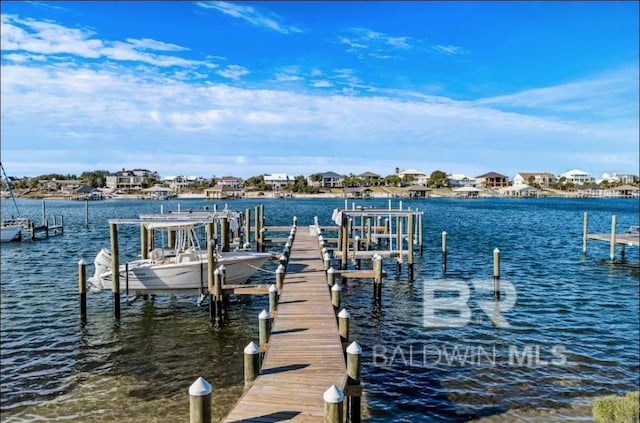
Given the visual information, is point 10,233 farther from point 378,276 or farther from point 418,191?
point 418,191

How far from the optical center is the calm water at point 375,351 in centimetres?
1216

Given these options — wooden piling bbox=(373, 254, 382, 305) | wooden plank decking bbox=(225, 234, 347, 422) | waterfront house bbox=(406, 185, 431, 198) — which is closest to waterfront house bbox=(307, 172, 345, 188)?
waterfront house bbox=(406, 185, 431, 198)

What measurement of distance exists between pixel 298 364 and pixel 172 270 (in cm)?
1129

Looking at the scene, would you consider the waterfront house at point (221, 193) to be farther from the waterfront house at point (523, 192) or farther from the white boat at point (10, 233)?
the white boat at point (10, 233)

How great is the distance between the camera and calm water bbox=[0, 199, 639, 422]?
12164mm

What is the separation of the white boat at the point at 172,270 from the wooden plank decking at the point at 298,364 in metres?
4.58

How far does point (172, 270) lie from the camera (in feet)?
66.1

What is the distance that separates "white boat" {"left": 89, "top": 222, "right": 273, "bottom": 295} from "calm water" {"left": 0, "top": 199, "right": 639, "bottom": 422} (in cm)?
108

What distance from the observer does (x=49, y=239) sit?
47750mm

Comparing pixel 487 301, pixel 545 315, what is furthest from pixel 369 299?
pixel 545 315

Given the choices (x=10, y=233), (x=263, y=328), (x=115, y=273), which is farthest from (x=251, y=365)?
(x=10, y=233)

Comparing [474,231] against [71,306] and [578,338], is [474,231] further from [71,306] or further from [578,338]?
[71,306]

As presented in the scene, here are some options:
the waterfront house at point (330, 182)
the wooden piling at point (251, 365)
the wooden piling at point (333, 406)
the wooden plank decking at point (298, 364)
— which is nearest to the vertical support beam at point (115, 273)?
the wooden plank decking at point (298, 364)

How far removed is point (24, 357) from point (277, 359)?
9655 millimetres
